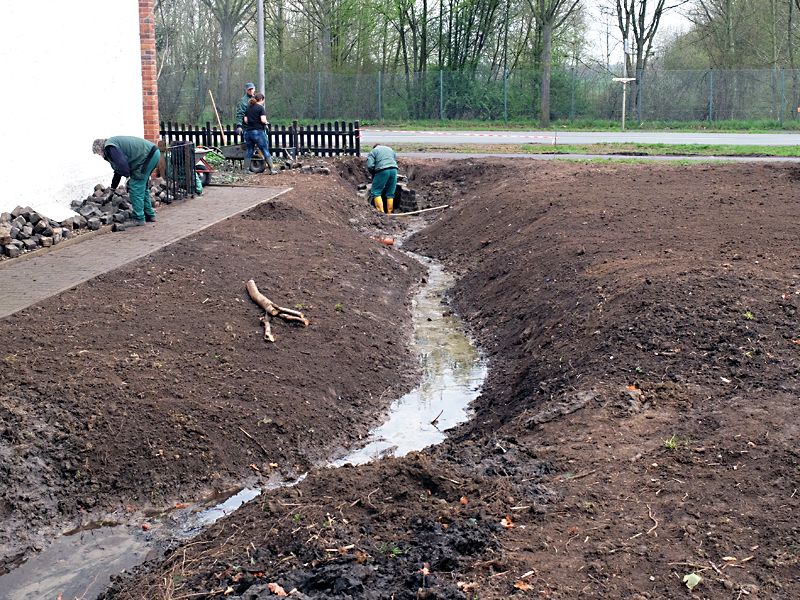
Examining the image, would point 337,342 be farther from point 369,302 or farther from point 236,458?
point 236,458

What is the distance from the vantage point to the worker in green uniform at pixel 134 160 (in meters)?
10.9

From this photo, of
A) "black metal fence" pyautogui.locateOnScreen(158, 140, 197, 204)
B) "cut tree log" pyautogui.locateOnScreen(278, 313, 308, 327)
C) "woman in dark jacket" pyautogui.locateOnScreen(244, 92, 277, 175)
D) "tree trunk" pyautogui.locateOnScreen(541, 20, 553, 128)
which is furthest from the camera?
"tree trunk" pyautogui.locateOnScreen(541, 20, 553, 128)

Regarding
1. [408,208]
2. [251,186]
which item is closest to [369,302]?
[251,186]

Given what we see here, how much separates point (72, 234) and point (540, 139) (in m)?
20.6

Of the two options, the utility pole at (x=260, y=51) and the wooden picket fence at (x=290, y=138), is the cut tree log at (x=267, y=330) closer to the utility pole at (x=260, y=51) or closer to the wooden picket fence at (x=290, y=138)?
the wooden picket fence at (x=290, y=138)

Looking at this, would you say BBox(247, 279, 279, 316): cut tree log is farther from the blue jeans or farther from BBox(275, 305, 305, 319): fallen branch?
the blue jeans

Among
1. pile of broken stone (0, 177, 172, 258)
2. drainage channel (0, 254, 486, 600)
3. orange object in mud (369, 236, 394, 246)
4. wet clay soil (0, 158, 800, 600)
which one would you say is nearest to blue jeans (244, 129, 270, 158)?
orange object in mud (369, 236, 394, 246)

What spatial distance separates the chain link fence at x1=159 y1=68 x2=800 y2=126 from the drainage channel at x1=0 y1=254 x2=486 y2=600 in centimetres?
2645

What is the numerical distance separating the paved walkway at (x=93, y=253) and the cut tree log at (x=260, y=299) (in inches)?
64.8

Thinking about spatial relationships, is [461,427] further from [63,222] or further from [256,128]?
[256,128]

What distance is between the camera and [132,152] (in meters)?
11.1

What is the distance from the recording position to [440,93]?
3650 cm

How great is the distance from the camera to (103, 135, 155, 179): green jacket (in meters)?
11.0

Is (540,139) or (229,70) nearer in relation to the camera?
(540,139)
